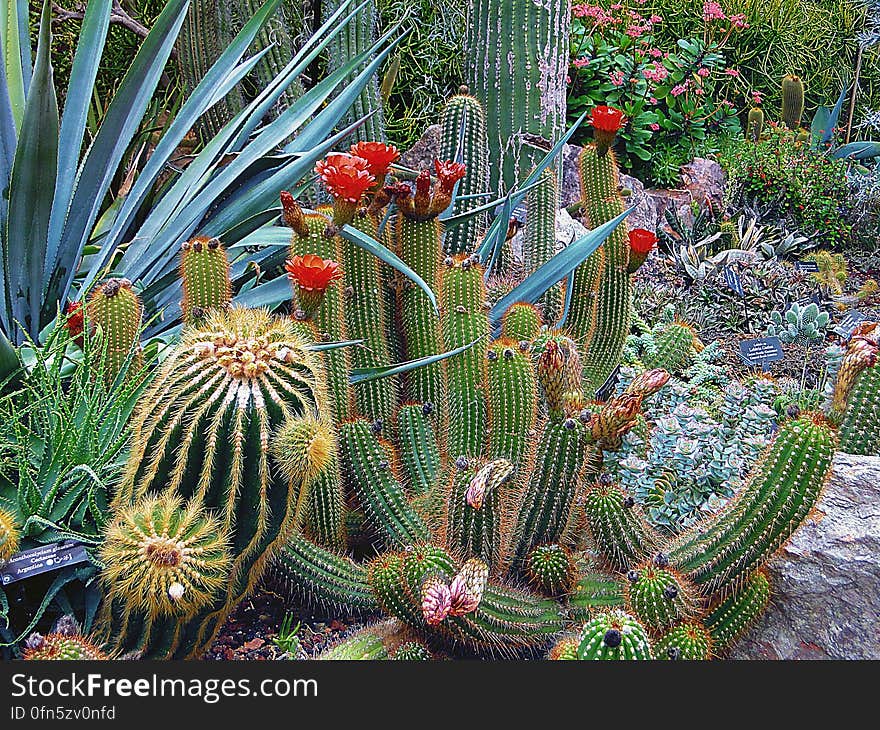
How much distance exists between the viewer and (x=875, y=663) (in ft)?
4.86

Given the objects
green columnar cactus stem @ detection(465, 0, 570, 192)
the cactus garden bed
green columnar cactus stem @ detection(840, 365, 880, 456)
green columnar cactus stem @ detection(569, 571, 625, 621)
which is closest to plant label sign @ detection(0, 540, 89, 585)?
the cactus garden bed

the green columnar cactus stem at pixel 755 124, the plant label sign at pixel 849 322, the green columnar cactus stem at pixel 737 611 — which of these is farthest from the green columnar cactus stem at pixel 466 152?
the green columnar cactus stem at pixel 755 124

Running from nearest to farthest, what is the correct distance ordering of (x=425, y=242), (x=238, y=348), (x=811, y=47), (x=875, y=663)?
(x=238, y=348), (x=875, y=663), (x=425, y=242), (x=811, y=47)

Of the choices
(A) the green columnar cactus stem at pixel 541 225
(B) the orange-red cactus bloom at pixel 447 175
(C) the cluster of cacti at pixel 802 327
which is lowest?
(C) the cluster of cacti at pixel 802 327

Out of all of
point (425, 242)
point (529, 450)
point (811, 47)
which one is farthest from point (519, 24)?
point (811, 47)

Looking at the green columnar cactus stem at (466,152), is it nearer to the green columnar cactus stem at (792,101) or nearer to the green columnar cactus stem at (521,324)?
the green columnar cactus stem at (521,324)

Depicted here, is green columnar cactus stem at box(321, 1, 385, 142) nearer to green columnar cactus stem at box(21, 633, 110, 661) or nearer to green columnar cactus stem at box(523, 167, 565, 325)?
green columnar cactus stem at box(523, 167, 565, 325)

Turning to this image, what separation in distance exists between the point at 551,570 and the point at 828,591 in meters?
0.56

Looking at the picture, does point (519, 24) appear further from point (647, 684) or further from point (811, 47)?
point (811, 47)

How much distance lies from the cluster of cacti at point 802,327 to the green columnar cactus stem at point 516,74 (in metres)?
1.43

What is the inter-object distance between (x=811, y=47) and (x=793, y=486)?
7.07m

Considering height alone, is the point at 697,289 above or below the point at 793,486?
below

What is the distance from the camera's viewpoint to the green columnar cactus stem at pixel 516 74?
10.3 ft

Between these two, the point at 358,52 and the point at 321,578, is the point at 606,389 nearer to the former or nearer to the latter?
the point at 321,578
